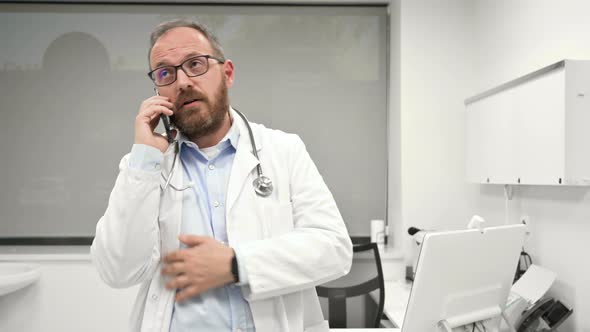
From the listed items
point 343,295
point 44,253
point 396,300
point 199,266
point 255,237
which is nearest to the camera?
point 199,266

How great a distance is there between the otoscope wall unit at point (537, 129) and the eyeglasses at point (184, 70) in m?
1.51

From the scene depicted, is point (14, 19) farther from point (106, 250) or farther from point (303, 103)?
point (106, 250)

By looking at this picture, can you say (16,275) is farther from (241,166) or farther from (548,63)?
(548,63)

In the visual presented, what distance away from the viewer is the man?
1.00 metres

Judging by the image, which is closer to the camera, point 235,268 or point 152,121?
point 235,268

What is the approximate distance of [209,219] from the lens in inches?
44.6

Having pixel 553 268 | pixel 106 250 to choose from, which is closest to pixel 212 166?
pixel 106 250

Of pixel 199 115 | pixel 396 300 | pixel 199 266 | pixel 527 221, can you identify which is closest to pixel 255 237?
pixel 199 266

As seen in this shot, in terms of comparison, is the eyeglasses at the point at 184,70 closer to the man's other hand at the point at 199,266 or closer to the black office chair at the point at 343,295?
the man's other hand at the point at 199,266

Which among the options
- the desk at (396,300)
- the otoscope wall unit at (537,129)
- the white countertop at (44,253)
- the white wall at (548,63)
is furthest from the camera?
the white countertop at (44,253)

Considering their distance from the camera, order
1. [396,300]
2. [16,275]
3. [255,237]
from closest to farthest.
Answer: [255,237], [396,300], [16,275]

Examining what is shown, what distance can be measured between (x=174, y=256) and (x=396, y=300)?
6.12ft

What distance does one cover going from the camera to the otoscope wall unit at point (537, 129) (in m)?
1.80

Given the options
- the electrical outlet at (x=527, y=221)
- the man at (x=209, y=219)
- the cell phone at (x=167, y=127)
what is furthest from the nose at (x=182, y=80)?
the electrical outlet at (x=527, y=221)
